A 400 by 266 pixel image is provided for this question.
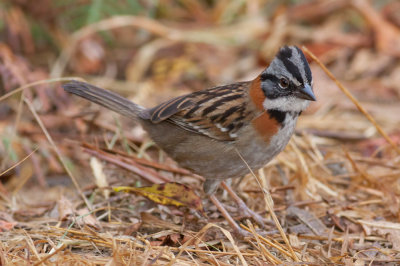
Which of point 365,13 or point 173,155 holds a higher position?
point 365,13

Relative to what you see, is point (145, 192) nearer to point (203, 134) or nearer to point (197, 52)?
point (203, 134)

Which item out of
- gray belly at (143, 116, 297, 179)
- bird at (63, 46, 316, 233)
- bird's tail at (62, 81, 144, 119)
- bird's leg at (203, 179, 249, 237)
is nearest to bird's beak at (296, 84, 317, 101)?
bird at (63, 46, 316, 233)

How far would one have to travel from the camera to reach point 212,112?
12.5 ft

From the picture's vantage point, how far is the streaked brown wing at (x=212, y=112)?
3725 mm

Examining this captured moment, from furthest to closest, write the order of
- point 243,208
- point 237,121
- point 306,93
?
point 243,208 < point 237,121 < point 306,93

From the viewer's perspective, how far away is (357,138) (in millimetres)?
5422

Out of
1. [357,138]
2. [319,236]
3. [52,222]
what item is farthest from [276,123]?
[357,138]

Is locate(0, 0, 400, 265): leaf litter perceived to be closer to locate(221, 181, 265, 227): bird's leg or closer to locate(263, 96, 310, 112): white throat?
locate(221, 181, 265, 227): bird's leg

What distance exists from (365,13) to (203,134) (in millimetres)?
4140

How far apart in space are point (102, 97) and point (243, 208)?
1320mm

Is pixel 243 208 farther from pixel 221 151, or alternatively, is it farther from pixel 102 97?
pixel 102 97

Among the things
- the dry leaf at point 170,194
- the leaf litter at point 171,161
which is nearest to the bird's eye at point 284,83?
the leaf litter at point 171,161

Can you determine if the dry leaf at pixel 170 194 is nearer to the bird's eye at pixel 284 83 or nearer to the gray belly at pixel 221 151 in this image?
the gray belly at pixel 221 151

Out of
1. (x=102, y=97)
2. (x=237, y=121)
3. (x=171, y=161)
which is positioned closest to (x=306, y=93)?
(x=237, y=121)
